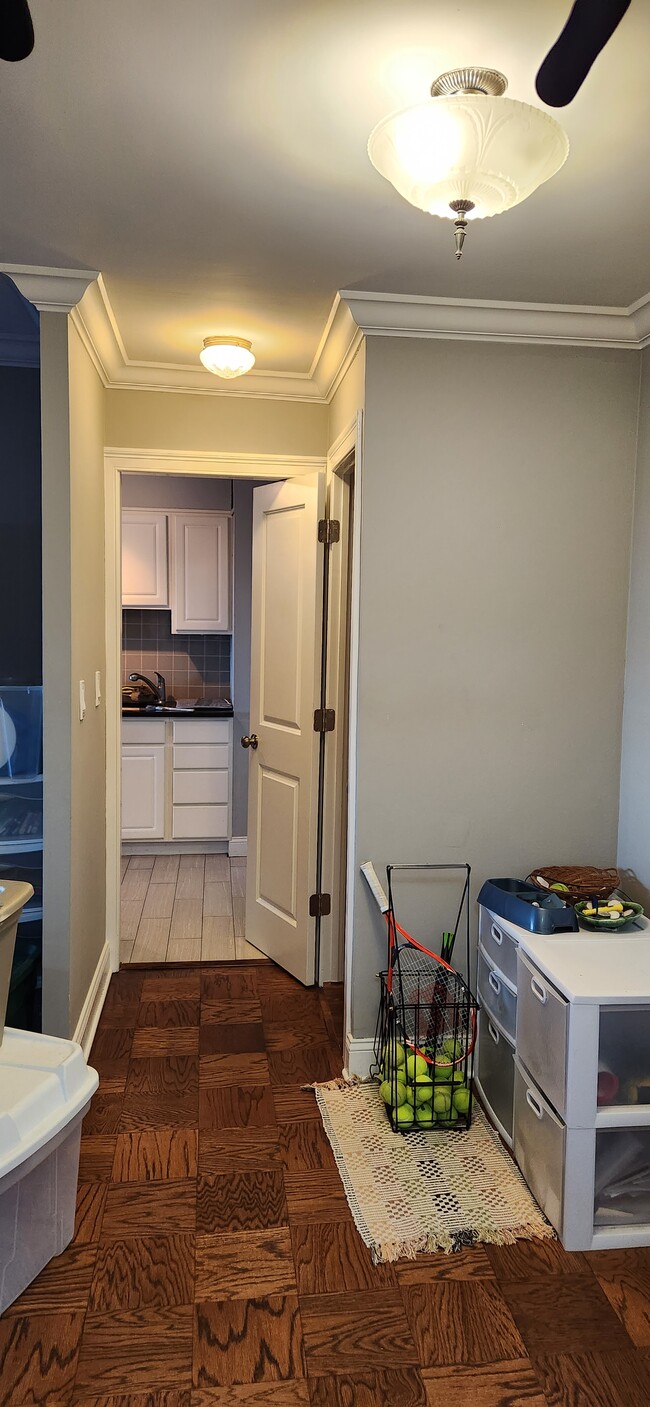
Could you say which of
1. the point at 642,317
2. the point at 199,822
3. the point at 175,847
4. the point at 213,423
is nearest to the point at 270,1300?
the point at 642,317

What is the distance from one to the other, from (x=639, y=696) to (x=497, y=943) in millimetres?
881

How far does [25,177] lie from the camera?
6.45ft

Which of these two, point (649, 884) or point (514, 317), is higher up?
point (514, 317)

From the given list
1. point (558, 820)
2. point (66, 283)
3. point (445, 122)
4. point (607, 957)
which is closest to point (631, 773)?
point (558, 820)

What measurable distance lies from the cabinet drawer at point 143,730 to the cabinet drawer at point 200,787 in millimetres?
254

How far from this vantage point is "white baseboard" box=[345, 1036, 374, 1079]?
287 cm

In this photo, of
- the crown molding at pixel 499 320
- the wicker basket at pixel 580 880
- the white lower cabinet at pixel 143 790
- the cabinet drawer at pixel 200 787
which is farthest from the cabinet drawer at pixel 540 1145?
the white lower cabinet at pixel 143 790

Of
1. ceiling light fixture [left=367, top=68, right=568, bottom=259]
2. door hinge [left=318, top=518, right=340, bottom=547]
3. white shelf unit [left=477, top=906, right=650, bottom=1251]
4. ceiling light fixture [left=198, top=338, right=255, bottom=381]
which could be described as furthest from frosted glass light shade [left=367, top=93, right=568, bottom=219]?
door hinge [left=318, top=518, right=340, bottom=547]

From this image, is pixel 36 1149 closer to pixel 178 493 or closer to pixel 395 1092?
pixel 395 1092

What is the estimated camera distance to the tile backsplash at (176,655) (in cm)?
579

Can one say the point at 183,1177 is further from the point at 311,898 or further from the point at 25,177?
the point at 25,177

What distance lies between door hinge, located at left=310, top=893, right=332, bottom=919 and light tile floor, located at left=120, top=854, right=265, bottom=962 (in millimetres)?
497

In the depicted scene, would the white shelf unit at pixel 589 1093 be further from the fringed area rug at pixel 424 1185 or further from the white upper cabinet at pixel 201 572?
the white upper cabinet at pixel 201 572

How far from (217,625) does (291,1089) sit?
3240 mm
